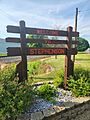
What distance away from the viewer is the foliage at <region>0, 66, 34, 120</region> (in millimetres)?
4250

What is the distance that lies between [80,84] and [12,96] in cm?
237

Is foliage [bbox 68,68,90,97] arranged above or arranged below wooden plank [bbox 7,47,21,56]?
below

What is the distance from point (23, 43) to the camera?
5629 mm

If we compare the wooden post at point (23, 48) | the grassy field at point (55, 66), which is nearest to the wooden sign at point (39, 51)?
the wooden post at point (23, 48)

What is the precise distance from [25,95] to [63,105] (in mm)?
1067

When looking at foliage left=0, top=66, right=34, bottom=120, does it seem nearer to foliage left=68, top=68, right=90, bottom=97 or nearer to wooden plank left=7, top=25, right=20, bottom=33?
wooden plank left=7, top=25, right=20, bottom=33

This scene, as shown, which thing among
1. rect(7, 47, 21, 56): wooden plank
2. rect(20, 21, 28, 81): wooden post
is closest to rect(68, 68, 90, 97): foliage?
rect(20, 21, 28, 81): wooden post

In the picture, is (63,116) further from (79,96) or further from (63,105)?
(79,96)

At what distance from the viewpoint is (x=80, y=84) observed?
6.14m

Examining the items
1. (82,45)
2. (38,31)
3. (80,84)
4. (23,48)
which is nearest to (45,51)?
(38,31)

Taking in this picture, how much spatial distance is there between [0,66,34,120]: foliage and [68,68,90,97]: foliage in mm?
1644

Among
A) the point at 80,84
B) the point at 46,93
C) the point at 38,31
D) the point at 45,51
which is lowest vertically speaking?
the point at 46,93

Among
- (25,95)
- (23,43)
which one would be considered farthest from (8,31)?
(25,95)

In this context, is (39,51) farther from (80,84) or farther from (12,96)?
(12,96)
